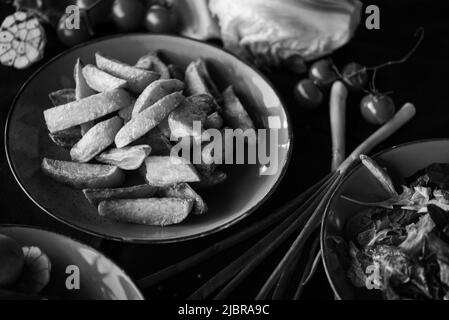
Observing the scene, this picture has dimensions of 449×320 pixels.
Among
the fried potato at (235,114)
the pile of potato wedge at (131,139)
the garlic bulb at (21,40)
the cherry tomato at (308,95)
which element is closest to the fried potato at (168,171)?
the pile of potato wedge at (131,139)

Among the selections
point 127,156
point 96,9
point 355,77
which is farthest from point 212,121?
point 96,9

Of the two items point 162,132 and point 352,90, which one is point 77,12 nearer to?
point 162,132

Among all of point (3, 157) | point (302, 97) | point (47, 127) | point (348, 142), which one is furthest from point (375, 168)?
point (3, 157)

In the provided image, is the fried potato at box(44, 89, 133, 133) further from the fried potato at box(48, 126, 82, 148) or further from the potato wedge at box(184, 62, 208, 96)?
the potato wedge at box(184, 62, 208, 96)
